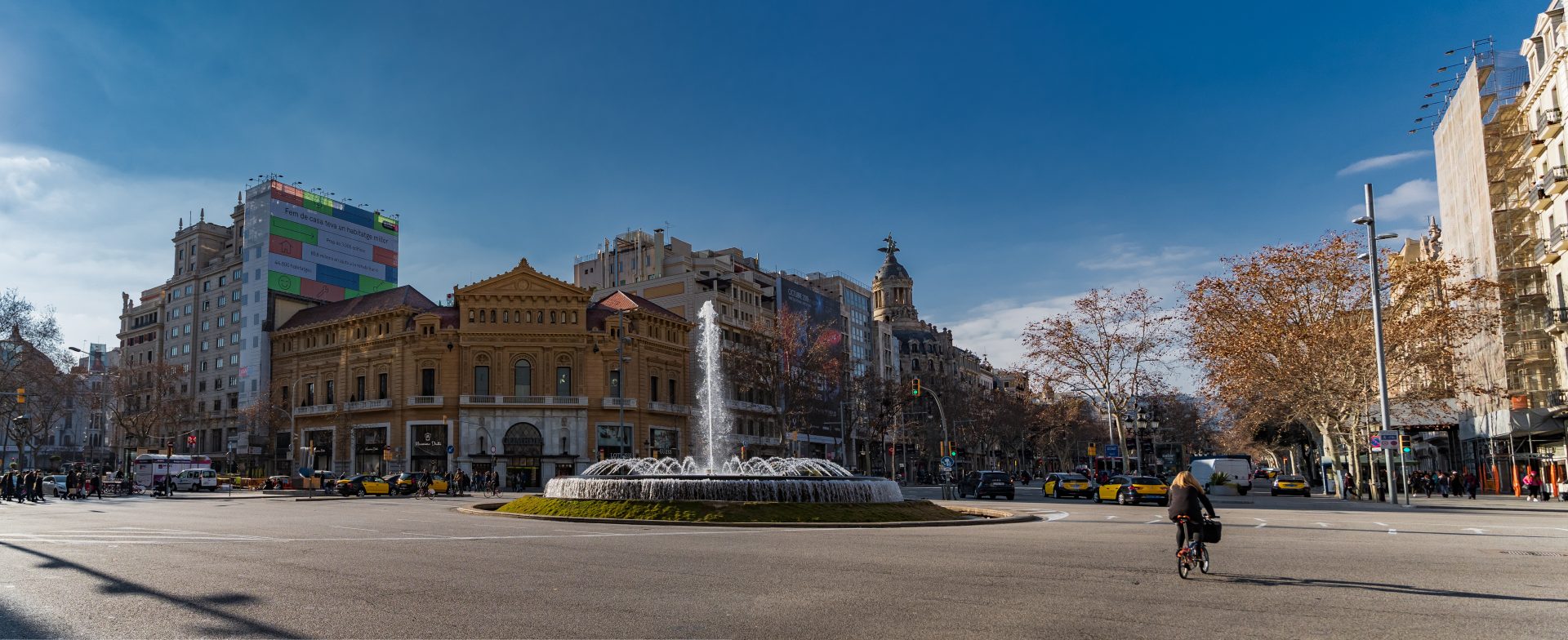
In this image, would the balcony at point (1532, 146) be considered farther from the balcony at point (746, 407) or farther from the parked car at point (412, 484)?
the parked car at point (412, 484)

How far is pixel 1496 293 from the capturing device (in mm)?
47531

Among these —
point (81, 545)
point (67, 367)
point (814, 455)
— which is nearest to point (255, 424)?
point (67, 367)

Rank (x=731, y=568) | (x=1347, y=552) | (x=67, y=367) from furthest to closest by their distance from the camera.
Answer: (x=67, y=367)
(x=1347, y=552)
(x=731, y=568)

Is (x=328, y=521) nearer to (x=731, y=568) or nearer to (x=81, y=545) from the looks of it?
(x=81, y=545)

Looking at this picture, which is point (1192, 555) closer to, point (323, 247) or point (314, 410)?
point (314, 410)

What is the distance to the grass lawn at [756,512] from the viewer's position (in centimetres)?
2461

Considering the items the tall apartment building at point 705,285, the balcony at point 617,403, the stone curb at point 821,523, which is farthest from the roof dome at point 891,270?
the stone curb at point 821,523

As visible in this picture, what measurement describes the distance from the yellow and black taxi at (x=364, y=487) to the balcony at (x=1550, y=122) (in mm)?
58073

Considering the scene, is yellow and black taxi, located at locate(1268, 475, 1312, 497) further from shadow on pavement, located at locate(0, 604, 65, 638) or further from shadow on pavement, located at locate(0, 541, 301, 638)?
shadow on pavement, located at locate(0, 604, 65, 638)

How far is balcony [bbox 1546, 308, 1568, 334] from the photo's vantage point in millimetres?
42875

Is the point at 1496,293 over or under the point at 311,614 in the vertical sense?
over

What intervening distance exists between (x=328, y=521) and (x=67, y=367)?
6175 centimetres

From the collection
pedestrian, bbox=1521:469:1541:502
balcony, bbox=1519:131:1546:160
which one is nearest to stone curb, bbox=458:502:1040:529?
pedestrian, bbox=1521:469:1541:502

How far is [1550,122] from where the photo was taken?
4203 centimetres
